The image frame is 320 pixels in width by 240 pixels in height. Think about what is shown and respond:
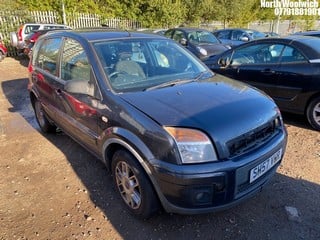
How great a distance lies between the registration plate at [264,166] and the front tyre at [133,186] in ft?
2.77

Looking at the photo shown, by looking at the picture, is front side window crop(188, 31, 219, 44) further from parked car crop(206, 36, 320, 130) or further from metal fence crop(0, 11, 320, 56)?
parked car crop(206, 36, 320, 130)

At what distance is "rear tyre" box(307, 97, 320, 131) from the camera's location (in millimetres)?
4469

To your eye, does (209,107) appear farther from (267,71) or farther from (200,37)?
(200,37)

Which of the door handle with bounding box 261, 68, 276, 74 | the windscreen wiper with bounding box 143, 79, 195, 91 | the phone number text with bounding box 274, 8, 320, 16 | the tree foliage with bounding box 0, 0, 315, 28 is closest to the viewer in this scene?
the windscreen wiper with bounding box 143, 79, 195, 91

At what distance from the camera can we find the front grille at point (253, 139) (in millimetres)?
2270

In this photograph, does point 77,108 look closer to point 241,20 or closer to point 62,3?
point 62,3

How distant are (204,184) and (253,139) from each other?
0.62 metres

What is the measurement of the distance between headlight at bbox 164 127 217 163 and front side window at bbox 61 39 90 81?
1351 millimetres

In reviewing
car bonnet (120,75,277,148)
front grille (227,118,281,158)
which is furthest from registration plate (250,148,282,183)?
car bonnet (120,75,277,148)

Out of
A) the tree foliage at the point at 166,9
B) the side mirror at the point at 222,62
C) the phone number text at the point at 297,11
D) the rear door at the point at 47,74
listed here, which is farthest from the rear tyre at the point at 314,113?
the phone number text at the point at 297,11

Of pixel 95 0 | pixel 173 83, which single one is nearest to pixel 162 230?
pixel 173 83

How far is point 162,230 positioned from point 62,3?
632 inches

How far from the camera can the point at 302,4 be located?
2956 centimetres

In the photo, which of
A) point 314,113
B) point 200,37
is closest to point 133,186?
point 314,113
